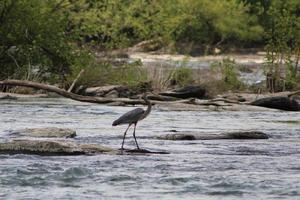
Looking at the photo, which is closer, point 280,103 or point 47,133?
point 47,133

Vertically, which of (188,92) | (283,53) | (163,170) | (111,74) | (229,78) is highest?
(283,53)

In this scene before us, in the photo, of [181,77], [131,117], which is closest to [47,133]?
[131,117]

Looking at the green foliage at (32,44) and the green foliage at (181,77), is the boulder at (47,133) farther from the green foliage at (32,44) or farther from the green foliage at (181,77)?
the green foliage at (181,77)

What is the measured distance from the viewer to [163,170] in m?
14.6

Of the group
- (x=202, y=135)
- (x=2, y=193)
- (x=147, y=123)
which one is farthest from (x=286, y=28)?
(x=2, y=193)

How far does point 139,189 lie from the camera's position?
13.0 meters

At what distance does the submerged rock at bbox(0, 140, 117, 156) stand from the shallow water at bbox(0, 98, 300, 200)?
0.29 meters

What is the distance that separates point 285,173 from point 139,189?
2.69 meters

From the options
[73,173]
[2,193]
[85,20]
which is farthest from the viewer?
[85,20]

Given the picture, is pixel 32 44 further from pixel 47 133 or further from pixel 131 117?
pixel 131 117

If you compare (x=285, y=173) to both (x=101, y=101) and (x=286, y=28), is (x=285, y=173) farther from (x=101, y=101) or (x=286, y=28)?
(x=286, y=28)

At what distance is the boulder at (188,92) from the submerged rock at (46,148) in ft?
48.0

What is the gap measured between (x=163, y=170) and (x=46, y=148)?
8.14 feet

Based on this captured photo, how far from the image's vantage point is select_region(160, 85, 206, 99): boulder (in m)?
31.1
